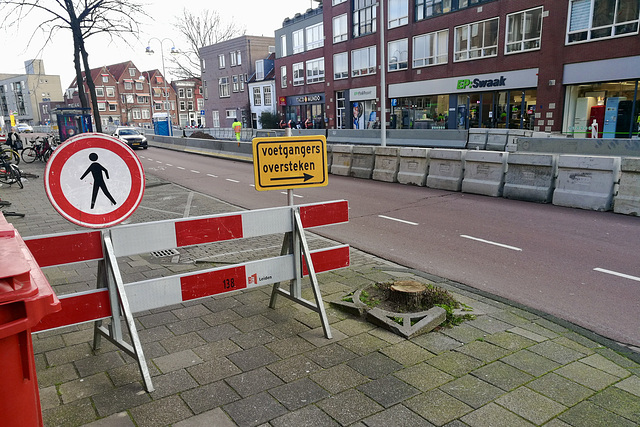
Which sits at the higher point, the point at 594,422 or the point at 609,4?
the point at 609,4

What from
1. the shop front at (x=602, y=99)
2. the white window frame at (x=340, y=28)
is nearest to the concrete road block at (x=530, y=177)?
the shop front at (x=602, y=99)

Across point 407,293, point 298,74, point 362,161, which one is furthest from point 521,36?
point 407,293

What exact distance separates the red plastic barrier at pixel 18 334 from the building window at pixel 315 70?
151 ft

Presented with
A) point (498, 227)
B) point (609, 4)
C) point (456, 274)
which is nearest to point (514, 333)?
point (456, 274)

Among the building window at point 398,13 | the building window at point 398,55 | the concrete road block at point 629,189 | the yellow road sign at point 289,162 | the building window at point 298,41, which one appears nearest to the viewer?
the yellow road sign at point 289,162

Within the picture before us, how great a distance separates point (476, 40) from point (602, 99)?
31.1ft

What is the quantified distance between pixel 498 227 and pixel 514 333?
4.98m

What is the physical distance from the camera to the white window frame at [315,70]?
45934mm

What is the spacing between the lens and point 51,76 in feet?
374

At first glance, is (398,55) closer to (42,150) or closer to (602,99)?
(602,99)

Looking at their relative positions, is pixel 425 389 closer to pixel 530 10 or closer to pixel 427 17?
pixel 530 10

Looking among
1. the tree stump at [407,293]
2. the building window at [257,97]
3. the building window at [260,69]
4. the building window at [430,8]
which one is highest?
the building window at [430,8]

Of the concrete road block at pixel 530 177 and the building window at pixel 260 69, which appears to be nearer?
the concrete road block at pixel 530 177

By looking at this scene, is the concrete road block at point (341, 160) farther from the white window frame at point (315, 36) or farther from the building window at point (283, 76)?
the building window at point (283, 76)
